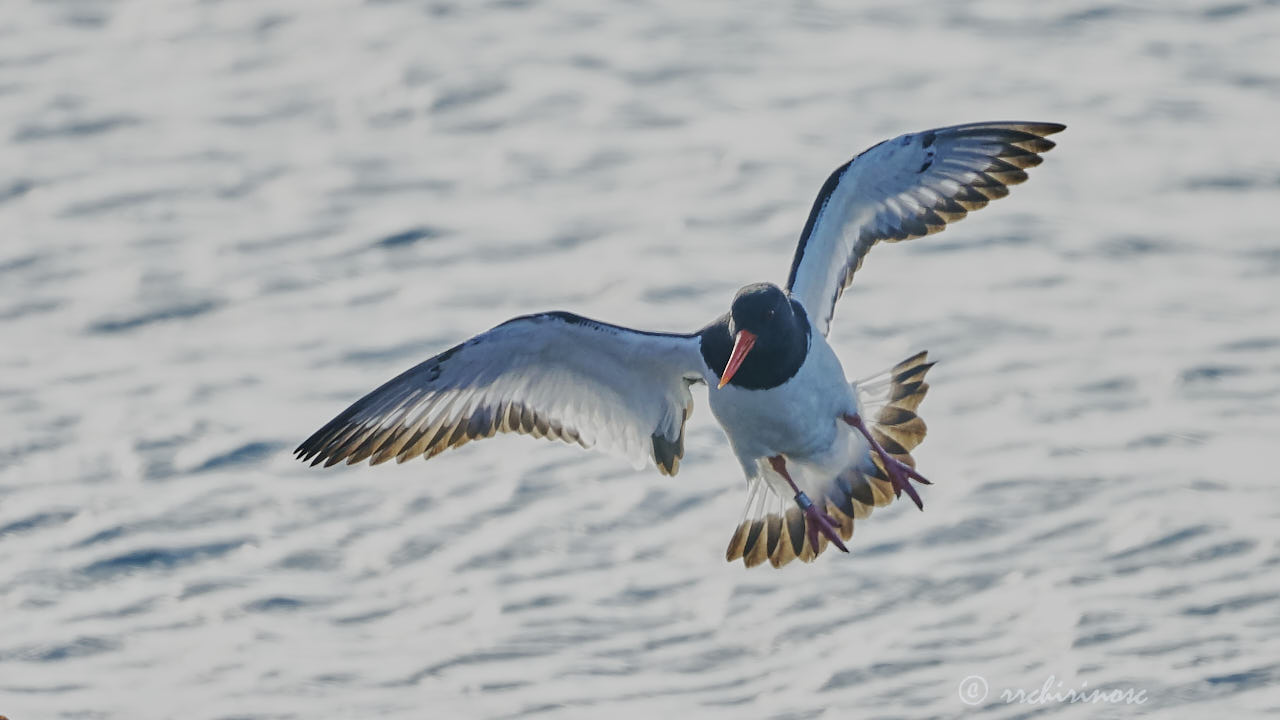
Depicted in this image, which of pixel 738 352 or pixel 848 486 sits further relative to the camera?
pixel 848 486

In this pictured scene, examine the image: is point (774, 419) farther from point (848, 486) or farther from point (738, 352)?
point (848, 486)

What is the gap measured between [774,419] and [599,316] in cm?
398

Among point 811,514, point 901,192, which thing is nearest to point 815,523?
point 811,514

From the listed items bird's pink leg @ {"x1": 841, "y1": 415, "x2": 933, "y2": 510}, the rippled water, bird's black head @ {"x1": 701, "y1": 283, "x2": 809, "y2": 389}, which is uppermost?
bird's black head @ {"x1": 701, "y1": 283, "x2": 809, "y2": 389}

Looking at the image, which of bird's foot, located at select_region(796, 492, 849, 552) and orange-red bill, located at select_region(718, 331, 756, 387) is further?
bird's foot, located at select_region(796, 492, 849, 552)

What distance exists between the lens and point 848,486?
8.95 meters

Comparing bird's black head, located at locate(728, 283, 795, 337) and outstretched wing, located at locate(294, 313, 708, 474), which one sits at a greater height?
bird's black head, located at locate(728, 283, 795, 337)

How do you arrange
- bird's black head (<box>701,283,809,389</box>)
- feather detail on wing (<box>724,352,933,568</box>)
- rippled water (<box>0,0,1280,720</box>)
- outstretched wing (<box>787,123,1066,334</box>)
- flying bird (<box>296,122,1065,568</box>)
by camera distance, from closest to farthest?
bird's black head (<box>701,283,809,389</box>) < flying bird (<box>296,122,1065,568</box>) < outstretched wing (<box>787,123,1066,334</box>) < feather detail on wing (<box>724,352,933,568</box>) < rippled water (<box>0,0,1280,720</box>)

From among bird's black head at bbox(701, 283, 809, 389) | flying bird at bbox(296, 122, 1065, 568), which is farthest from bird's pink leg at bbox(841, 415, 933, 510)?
bird's black head at bbox(701, 283, 809, 389)

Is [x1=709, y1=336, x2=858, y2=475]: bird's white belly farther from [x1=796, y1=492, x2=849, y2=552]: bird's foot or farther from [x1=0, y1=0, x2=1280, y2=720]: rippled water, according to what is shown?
[x1=0, y1=0, x2=1280, y2=720]: rippled water

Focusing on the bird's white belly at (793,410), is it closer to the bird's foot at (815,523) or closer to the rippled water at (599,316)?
the bird's foot at (815,523)

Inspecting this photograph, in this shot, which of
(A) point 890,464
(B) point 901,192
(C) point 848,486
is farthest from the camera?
(B) point 901,192

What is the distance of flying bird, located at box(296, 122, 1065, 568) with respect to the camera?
334 inches

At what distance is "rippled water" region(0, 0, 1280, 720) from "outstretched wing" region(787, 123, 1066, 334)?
1.89 m
